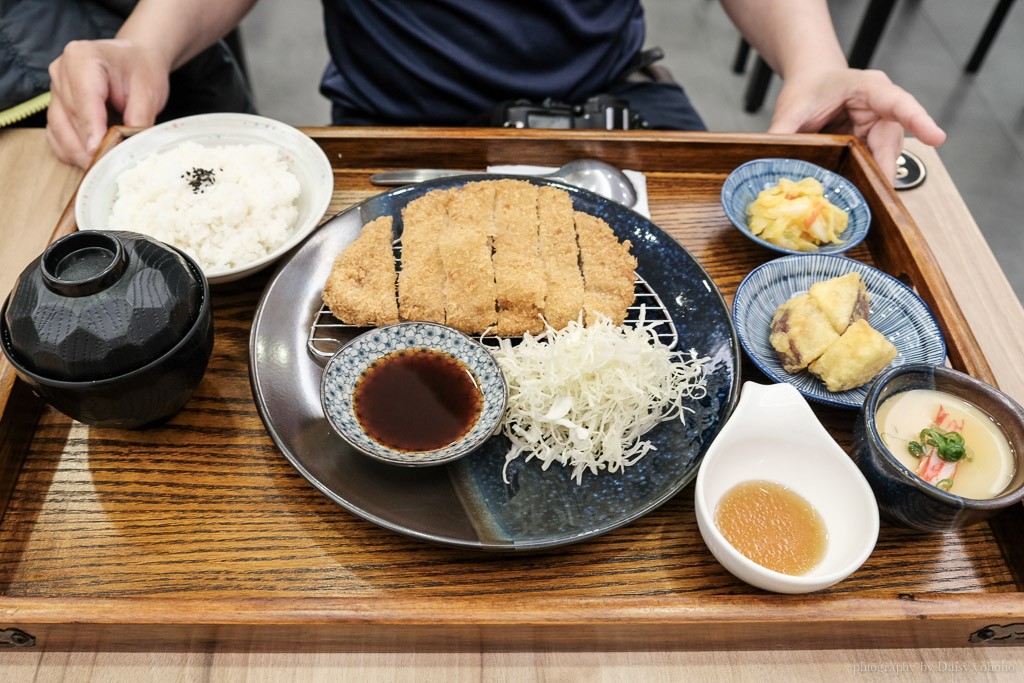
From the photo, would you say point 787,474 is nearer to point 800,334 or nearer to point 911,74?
point 800,334

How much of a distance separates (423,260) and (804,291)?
1015mm

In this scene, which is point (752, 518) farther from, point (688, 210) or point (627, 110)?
point (627, 110)

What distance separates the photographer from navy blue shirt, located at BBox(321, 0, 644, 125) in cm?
239

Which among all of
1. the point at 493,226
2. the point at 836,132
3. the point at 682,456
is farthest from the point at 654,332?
the point at 836,132

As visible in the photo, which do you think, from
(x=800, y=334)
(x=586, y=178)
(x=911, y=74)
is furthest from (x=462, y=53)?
(x=911, y=74)

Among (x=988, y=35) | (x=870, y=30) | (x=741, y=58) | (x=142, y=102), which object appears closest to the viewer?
(x=142, y=102)

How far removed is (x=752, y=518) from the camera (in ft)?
4.75

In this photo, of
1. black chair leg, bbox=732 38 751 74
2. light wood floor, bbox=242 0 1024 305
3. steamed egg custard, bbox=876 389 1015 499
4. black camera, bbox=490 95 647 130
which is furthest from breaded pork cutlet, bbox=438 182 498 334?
black chair leg, bbox=732 38 751 74

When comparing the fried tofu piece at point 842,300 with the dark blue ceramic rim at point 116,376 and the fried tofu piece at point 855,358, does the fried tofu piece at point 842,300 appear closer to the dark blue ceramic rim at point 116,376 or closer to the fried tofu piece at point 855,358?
the fried tofu piece at point 855,358

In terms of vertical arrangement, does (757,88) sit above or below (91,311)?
below

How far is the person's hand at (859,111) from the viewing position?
2.13m

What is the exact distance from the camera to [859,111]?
2.31 m

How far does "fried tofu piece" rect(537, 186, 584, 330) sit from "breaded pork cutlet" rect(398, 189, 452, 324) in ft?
0.91

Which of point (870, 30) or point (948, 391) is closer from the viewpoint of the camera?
point (948, 391)
